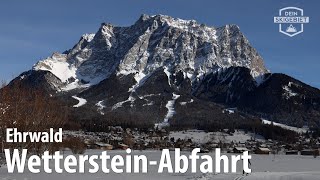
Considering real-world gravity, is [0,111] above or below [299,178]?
above

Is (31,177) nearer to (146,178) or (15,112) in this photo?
(146,178)

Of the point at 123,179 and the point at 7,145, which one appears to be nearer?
the point at 123,179

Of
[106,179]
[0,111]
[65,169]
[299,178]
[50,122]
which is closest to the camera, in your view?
[106,179]

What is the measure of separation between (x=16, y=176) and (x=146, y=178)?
1101 cm

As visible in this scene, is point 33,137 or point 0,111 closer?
point 0,111

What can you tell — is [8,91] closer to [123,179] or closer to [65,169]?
[65,169]

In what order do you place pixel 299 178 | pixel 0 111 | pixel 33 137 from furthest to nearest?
pixel 33 137
pixel 0 111
pixel 299 178

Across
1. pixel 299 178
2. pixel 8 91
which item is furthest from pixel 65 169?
pixel 299 178

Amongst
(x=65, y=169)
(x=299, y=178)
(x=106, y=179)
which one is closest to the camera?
(x=106, y=179)

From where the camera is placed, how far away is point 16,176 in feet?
142

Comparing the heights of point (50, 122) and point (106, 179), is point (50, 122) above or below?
above

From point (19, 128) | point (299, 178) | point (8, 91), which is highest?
point (8, 91)

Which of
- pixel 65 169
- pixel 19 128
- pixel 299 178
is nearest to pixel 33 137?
pixel 19 128

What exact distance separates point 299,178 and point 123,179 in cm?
1655
